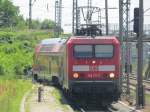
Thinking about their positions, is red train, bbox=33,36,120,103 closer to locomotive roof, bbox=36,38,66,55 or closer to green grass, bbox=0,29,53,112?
green grass, bbox=0,29,53,112

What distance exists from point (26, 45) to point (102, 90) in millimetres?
55037

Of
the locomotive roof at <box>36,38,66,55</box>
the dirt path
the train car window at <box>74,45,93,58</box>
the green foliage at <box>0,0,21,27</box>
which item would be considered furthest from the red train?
the green foliage at <box>0,0,21,27</box>

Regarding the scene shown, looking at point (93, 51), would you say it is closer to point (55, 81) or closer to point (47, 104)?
point (47, 104)

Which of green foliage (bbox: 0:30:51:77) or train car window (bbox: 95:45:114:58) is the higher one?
train car window (bbox: 95:45:114:58)

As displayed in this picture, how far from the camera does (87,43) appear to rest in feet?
95.9

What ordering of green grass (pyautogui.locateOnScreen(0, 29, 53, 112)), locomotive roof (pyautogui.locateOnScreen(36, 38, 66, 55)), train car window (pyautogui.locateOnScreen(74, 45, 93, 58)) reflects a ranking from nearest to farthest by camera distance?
train car window (pyautogui.locateOnScreen(74, 45, 93, 58)) → green grass (pyautogui.locateOnScreen(0, 29, 53, 112)) → locomotive roof (pyautogui.locateOnScreen(36, 38, 66, 55))

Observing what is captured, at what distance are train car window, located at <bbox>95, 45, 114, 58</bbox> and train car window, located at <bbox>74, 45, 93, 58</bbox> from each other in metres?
0.29

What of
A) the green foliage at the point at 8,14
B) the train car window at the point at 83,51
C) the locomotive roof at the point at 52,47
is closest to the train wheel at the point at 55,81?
the locomotive roof at the point at 52,47

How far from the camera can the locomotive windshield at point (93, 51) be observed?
1148 inches

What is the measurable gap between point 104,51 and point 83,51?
100 centimetres

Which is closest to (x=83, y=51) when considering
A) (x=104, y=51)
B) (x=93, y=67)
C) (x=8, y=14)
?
(x=93, y=67)

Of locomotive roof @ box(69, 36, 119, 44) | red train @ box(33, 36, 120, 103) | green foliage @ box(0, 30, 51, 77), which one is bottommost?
green foliage @ box(0, 30, 51, 77)

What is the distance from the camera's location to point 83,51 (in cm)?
2928

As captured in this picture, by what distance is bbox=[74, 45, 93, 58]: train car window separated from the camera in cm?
2912
